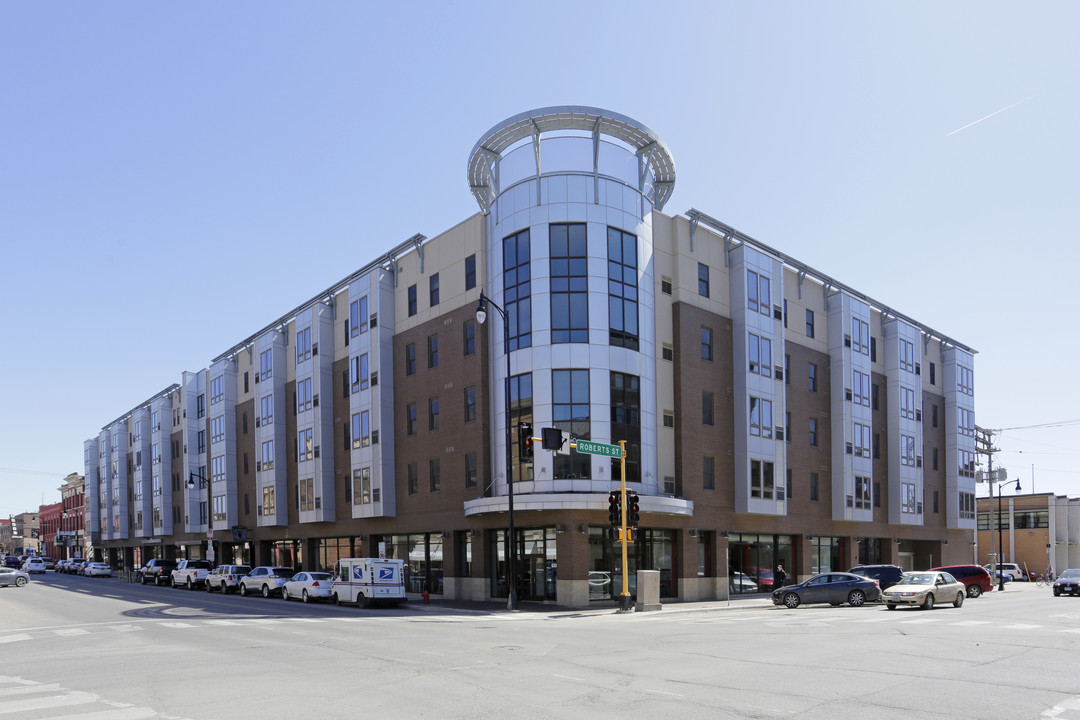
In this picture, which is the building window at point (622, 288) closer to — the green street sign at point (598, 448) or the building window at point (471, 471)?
the green street sign at point (598, 448)

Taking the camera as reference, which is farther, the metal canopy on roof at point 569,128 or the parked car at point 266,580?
the parked car at point 266,580

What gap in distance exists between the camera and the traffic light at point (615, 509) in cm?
3177

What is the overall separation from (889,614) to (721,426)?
15.1 meters

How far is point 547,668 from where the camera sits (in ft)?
49.9

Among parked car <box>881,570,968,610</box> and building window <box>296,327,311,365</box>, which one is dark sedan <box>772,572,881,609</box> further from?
building window <box>296,327,311,365</box>

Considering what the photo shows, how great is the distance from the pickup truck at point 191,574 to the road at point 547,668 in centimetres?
2782

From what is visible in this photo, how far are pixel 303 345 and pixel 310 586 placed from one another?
20480mm

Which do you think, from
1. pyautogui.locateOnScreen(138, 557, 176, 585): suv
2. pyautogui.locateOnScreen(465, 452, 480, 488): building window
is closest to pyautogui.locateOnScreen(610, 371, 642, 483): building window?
pyautogui.locateOnScreen(465, 452, 480, 488): building window

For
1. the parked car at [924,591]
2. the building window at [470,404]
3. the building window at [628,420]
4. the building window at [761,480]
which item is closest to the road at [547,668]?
the parked car at [924,591]

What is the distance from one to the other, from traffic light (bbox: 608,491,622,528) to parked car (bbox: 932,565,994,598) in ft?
80.3

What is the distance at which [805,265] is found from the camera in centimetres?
5044

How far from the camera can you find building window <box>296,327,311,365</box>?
183ft

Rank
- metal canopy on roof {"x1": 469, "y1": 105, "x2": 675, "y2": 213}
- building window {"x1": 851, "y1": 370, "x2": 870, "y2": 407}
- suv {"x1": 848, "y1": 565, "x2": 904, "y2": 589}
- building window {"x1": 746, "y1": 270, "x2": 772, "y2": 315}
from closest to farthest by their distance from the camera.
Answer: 1. metal canopy on roof {"x1": 469, "y1": 105, "x2": 675, "y2": 213}
2. suv {"x1": 848, "y1": 565, "x2": 904, "y2": 589}
3. building window {"x1": 746, "y1": 270, "x2": 772, "y2": 315}
4. building window {"x1": 851, "y1": 370, "x2": 870, "y2": 407}

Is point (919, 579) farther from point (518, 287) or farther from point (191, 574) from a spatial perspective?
point (191, 574)
